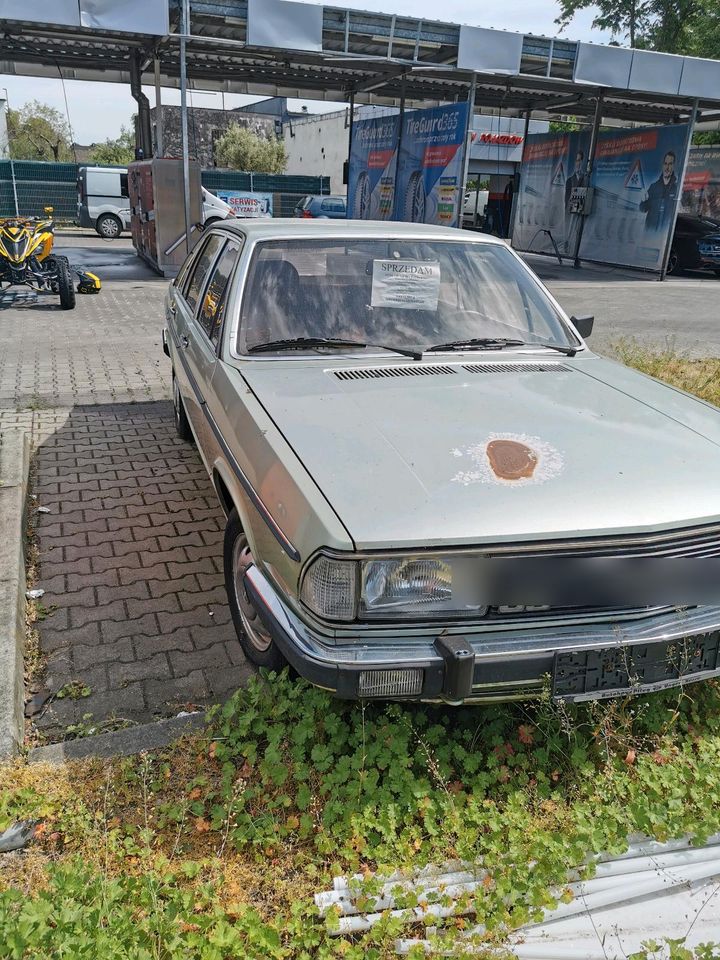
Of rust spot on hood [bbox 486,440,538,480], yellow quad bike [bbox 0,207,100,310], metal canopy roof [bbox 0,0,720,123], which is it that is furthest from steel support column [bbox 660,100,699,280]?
rust spot on hood [bbox 486,440,538,480]

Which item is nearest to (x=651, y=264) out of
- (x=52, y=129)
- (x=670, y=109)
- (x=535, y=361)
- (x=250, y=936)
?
(x=670, y=109)

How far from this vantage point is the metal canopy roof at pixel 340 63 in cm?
1467

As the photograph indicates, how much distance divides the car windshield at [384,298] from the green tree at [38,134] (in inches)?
2431

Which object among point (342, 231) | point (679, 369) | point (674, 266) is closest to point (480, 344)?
point (342, 231)

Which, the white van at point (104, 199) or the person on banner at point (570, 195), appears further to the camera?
the white van at point (104, 199)

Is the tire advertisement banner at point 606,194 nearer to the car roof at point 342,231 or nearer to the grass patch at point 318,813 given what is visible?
the car roof at point 342,231

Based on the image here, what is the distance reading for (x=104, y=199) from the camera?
24.8m

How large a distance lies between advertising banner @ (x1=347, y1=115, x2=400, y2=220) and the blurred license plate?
19.1 m

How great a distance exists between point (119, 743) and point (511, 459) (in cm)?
182

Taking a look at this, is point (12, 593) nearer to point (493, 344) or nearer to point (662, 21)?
point (493, 344)

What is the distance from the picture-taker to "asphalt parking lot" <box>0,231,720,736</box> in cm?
338

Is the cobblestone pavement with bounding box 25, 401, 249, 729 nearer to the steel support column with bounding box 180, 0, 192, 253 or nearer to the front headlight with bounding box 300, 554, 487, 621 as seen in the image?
the front headlight with bounding box 300, 554, 487, 621

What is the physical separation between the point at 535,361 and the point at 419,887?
2489mm

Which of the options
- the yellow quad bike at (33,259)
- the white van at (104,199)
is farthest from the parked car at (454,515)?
the white van at (104,199)
